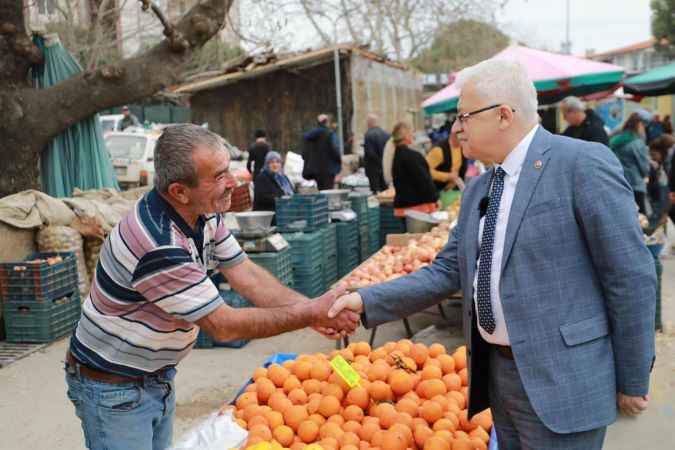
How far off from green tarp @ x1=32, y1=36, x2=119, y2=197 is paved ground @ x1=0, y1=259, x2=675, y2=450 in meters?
2.37

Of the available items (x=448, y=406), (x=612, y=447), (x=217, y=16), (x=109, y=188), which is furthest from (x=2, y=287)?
(x=612, y=447)

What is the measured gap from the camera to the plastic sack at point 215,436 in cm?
276

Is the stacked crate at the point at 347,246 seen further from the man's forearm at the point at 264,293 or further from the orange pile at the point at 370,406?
the man's forearm at the point at 264,293

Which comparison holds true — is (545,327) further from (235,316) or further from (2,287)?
(2,287)

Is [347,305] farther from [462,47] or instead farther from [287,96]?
[462,47]

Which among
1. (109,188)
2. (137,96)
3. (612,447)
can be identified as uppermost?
(137,96)

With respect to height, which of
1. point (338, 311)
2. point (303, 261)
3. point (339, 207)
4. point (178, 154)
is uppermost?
point (178, 154)

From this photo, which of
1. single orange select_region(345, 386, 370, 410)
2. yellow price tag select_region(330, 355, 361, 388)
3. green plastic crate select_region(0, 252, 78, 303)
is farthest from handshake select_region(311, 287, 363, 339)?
green plastic crate select_region(0, 252, 78, 303)

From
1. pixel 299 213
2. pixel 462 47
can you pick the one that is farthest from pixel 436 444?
pixel 462 47

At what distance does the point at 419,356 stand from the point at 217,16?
559 centimetres

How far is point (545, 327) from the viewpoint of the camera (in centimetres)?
212

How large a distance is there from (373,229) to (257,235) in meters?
3.74

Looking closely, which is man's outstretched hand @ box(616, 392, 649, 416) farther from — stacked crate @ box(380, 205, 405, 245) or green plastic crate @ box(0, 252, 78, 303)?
stacked crate @ box(380, 205, 405, 245)

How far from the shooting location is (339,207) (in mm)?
9031
